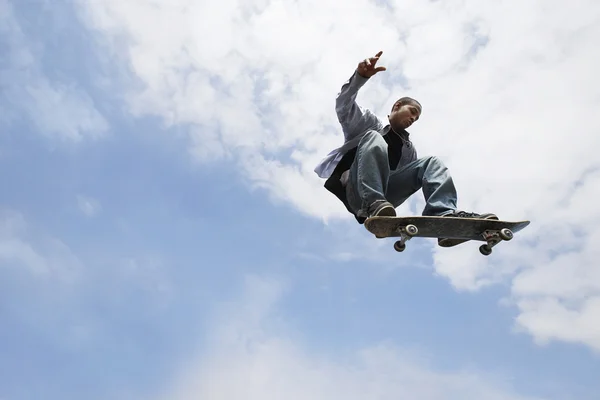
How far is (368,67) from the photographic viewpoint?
6.02 m

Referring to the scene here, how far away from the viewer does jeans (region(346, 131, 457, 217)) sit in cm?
602

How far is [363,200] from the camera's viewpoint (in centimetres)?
596

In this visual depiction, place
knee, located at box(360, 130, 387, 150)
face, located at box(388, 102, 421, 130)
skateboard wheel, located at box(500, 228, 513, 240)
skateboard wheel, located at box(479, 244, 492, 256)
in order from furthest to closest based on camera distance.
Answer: face, located at box(388, 102, 421, 130)
knee, located at box(360, 130, 387, 150)
skateboard wheel, located at box(479, 244, 492, 256)
skateboard wheel, located at box(500, 228, 513, 240)

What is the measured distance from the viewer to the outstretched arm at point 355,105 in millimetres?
6031

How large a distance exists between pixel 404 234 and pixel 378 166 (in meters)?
0.97

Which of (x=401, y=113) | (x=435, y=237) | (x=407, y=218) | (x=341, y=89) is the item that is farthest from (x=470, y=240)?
(x=341, y=89)

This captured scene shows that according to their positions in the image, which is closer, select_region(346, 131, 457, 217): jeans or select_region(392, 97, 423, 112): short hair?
select_region(346, 131, 457, 217): jeans

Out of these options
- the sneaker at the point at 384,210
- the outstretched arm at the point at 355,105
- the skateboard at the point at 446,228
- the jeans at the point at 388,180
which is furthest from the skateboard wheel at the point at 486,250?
the outstretched arm at the point at 355,105

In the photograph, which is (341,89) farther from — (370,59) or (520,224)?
(520,224)

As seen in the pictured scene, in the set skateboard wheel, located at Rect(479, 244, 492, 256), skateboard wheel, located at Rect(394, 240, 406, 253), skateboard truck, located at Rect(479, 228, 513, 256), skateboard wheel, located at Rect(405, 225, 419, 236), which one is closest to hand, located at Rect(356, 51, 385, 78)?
skateboard wheel, located at Rect(405, 225, 419, 236)

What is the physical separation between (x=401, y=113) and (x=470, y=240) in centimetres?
187

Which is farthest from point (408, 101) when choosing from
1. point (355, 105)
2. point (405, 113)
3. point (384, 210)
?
point (384, 210)

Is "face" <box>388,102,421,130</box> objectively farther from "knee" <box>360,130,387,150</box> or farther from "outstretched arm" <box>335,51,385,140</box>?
"knee" <box>360,130,387,150</box>

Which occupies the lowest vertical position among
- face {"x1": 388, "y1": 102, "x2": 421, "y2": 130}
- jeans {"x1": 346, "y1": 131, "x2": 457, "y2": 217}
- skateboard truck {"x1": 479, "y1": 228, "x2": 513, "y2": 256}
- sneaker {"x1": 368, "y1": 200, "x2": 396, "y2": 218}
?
skateboard truck {"x1": 479, "y1": 228, "x2": 513, "y2": 256}
